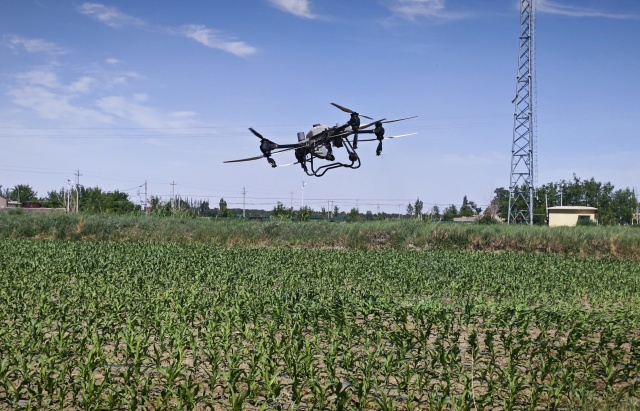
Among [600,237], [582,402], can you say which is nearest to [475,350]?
[582,402]

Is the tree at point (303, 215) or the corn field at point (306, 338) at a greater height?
the tree at point (303, 215)

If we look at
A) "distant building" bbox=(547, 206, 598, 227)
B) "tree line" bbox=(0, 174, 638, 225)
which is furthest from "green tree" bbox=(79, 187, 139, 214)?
"distant building" bbox=(547, 206, 598, 227)

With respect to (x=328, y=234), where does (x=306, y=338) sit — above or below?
below

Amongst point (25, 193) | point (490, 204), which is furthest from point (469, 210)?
point (25, 193)

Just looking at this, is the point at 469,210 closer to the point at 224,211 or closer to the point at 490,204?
the point at 490,204

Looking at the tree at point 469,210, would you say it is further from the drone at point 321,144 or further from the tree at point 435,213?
the drone at point 321,144

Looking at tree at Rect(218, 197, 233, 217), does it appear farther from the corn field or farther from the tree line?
the corn field

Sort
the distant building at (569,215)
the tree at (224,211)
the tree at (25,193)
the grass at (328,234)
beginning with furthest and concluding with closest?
the tree at (25,193) → the tree at (224,211) → the distant building at (569,215) → the grass at (328,234)

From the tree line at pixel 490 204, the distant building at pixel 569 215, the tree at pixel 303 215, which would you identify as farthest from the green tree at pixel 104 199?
the distant building at pixel 569 215
